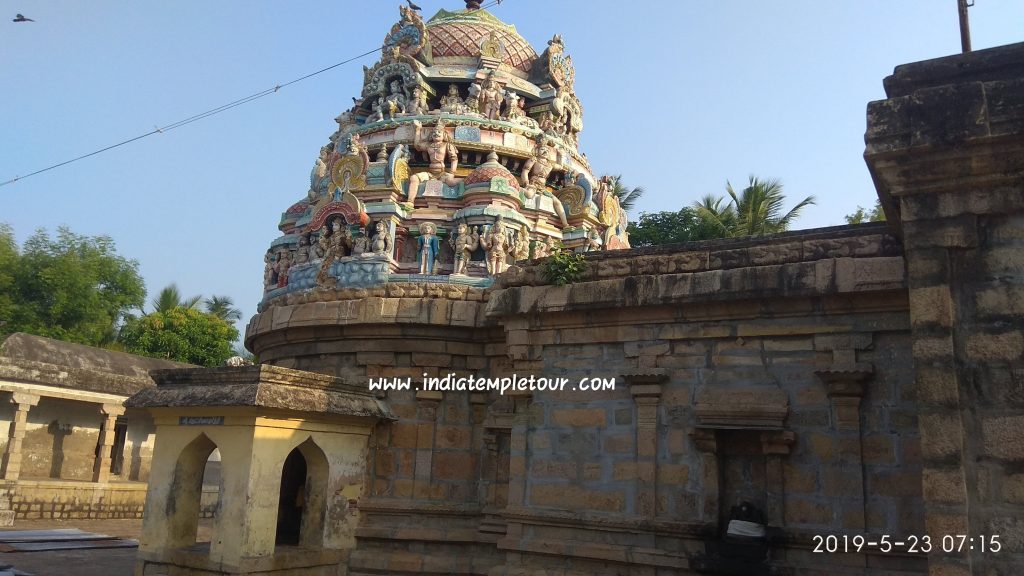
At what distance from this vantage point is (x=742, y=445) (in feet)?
24.0

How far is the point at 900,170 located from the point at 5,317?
98.2 feet

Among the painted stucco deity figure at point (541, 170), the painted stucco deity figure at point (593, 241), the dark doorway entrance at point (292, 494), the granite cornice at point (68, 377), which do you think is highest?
the painted stucco deity figure at point (541, 170)

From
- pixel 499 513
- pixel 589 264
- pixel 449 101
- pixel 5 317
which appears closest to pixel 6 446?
pixel 5 317

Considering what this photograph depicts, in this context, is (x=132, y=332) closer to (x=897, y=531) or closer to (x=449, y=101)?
(x=449, y=101)

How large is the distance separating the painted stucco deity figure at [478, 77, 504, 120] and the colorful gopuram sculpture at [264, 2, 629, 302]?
0.03 meters

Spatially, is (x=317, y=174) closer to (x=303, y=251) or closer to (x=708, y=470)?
(x=303, y=251)

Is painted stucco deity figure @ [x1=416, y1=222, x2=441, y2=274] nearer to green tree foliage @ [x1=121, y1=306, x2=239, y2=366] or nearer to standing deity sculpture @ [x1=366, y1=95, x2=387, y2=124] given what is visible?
standing deity sculpture @ [x1=366, y1=95, x2=387, y2=124]

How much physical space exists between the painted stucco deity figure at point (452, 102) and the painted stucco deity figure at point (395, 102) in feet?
2.77

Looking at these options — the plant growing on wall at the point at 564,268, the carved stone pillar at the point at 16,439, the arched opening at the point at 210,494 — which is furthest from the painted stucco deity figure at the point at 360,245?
the carved stone pillar at the point at 16,439

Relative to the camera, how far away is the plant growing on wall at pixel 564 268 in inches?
329

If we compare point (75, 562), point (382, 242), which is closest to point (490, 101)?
point (382, 242)

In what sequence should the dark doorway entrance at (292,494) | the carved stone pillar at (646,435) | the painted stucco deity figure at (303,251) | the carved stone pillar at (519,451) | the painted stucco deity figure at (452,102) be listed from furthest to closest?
the painted stucco deity figure at (452,102), the painted stucco deity figure at (303,251), the dark doorway entrance at (292,494), the carved stone pillar at (519,451), the carved stone pillar at (646,435)

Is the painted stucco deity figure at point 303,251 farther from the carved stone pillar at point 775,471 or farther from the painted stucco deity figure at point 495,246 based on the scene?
the carved stone pillar at point 775,471

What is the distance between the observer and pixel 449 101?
16297 millimetres
